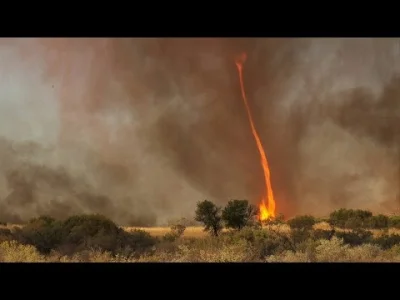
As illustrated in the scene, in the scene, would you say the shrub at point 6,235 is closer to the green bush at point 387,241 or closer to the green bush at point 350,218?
the green bush at point 350,218

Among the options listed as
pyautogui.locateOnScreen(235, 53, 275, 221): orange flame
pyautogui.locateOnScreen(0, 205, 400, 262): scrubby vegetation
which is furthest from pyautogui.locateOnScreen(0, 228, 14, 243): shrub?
pyautogui.locateOnScreen(235, 53, 275, 221): orange flame

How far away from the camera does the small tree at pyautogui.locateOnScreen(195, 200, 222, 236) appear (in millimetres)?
2988

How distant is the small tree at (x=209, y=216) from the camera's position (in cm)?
299

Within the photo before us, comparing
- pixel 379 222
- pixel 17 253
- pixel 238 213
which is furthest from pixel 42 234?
pixel 379 222

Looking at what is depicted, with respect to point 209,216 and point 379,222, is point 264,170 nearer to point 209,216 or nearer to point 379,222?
point 209,216

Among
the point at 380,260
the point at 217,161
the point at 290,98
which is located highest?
the point at 290,98

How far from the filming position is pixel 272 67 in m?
3.07

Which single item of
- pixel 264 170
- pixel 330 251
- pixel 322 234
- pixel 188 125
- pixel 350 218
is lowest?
pixel 330 251

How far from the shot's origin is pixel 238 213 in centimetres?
301

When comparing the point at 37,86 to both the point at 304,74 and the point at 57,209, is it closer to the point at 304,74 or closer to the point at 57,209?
the point at 57,209

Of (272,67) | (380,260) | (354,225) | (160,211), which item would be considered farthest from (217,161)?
(380,260)

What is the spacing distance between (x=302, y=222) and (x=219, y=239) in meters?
0.55

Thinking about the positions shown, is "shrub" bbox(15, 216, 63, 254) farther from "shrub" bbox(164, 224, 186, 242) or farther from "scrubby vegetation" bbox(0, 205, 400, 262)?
"shrub" bbox(164, 224, 186, 242)
